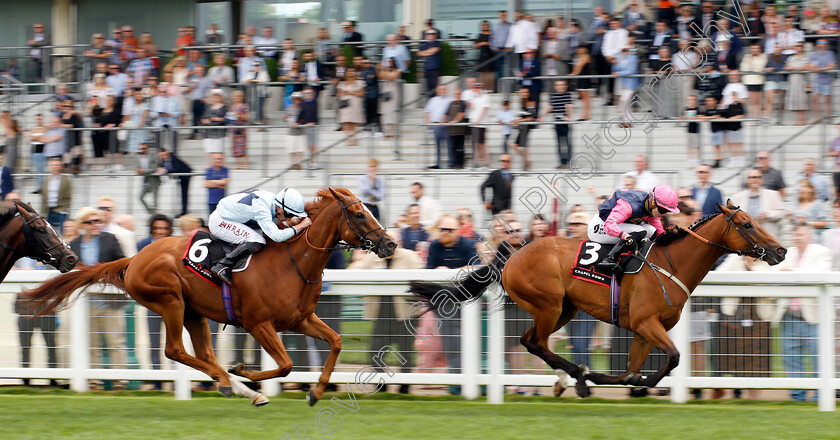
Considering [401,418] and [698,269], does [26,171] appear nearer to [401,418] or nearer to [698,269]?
[401,418]

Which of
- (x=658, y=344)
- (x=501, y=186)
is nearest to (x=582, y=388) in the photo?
(x=658, y=344)

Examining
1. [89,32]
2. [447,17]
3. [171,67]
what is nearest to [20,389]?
[171,67]

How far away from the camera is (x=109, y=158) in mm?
11797

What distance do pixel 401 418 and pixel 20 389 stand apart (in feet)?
10.5

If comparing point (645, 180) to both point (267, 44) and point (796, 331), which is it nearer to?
point (796, 331)

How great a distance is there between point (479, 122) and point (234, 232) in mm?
4691

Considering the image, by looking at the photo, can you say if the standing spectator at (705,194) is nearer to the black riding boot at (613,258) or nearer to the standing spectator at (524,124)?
the standing spectator at (524,124)

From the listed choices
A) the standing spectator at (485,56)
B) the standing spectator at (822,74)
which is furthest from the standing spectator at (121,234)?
the standing spectator at (822,74)

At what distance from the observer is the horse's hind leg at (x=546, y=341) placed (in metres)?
6.57

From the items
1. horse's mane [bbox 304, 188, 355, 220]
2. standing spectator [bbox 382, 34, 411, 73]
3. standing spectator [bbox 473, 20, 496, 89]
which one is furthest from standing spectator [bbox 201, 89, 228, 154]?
horse's mane [bbox 304, 188, 355, 220]

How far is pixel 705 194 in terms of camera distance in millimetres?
8930

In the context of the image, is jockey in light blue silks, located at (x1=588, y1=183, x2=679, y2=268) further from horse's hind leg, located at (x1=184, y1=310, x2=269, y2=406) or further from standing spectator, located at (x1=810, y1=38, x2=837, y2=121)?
standing spectator, located at (x1=810, y1=38, x2=837, y2=121)

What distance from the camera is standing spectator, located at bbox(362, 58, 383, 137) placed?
37.9ft

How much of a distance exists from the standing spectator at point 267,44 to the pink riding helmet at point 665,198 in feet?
24.0
